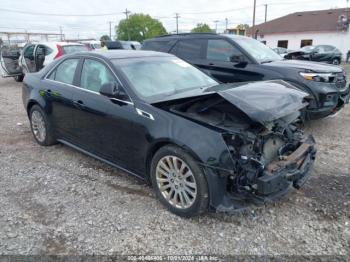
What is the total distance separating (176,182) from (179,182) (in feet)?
0.14

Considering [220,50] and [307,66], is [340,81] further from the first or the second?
[220,50]

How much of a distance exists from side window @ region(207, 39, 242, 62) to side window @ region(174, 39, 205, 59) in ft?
0.77

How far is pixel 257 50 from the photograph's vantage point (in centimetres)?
642

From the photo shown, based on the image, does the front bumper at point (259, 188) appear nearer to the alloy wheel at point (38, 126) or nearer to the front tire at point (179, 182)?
the front tire at point (179, 182)

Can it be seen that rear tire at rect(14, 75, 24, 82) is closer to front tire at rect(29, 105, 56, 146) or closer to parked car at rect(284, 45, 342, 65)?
front tire at rect(29, 105, 56, 146)

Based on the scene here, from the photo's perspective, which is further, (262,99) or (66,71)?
(66,71)

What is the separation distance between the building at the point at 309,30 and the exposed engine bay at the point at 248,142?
36689mm

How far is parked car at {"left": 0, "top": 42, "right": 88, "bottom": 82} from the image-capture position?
35.9 ft

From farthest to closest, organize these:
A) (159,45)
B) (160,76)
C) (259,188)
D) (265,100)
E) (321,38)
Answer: (321,38) < (159,45) < (160,76) < (265,100) < (259,188)

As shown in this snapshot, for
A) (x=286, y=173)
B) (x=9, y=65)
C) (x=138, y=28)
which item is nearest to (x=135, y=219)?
(x=286, y=173)

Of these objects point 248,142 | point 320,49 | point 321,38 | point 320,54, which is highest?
point 321,38

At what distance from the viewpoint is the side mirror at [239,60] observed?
6.06 m

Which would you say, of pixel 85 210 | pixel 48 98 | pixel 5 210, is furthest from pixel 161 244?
pixel 48 98

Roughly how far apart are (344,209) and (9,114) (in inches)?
289
